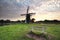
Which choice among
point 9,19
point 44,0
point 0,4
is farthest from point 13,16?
point 44,0

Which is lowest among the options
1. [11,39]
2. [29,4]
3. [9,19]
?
[11,39]

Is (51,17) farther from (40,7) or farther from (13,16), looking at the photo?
(13,16)

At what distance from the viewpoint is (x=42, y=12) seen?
720cm

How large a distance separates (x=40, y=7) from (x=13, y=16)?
1006mm

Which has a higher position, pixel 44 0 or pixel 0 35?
pixel 44 0

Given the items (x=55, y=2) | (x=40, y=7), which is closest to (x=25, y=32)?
(x=40, y=7)

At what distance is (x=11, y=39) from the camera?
22.6 feet

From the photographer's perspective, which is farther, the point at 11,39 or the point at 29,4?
the point at 29,4

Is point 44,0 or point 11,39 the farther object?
point 44,0

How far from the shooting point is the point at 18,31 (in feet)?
23.2

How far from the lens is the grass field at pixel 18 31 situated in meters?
6.96

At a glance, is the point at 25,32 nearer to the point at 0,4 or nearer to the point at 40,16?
the point at 40,16

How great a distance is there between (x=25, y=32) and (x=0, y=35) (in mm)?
868

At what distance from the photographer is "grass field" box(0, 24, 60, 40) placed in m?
6.96
